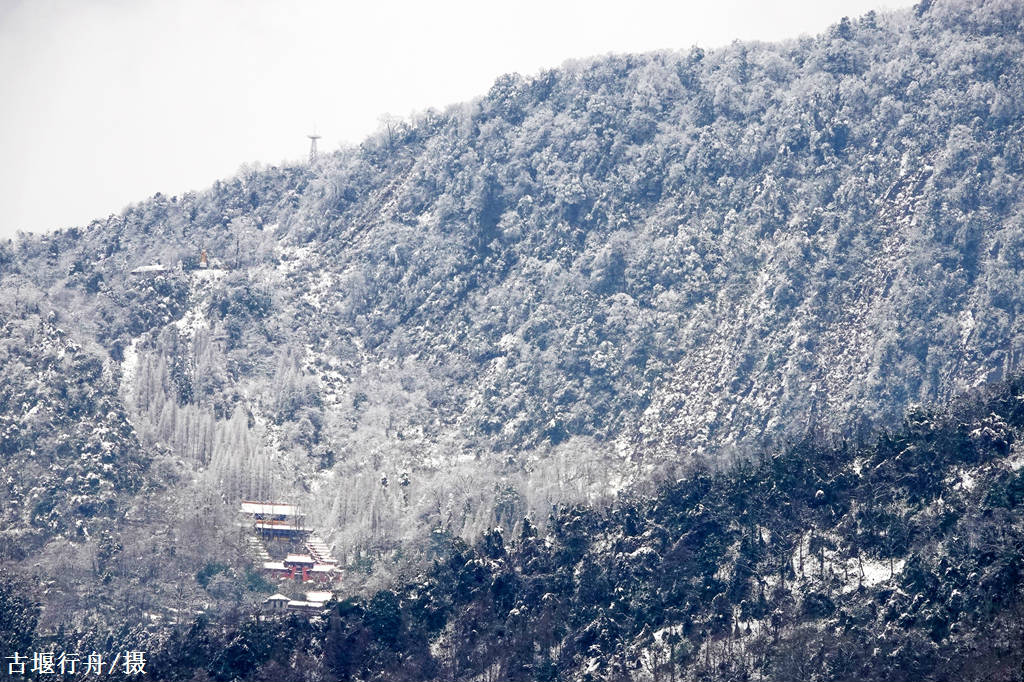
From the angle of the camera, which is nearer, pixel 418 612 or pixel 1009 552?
pixel 1009 552

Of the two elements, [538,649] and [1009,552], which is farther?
[538,649]

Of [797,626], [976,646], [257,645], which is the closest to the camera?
[976,646]

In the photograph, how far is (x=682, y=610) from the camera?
18975 centimetres

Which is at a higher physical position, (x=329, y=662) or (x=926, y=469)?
(x=926, y=469)

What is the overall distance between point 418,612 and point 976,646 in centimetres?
4996

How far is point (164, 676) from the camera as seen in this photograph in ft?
634

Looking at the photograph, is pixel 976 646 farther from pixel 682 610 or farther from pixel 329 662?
pixel 329 662

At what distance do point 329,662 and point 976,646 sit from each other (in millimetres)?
54032

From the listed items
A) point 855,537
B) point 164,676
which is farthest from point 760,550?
point 164,676

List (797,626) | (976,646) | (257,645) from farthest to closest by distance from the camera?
1. (257,645)
2. (797,626)
3. (976,646)

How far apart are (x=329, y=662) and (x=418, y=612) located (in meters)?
9.36

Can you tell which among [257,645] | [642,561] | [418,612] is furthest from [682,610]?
[257,645]

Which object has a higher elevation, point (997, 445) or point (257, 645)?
point (997, 445)

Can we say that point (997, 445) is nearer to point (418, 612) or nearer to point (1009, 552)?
point (1009, 552)
